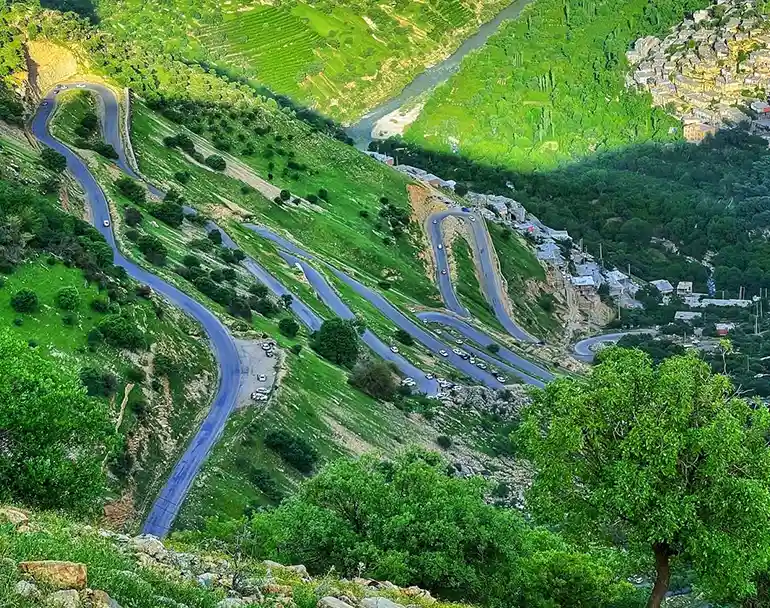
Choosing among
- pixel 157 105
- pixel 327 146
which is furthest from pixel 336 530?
pixel 327 146

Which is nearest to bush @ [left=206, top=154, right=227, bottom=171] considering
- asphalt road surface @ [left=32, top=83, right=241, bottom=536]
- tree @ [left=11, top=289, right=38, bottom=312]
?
asphalt road surface @ [left=32, top=83, right=241, bottom=536]

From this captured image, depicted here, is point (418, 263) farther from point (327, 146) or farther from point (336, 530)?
point (336, 530)

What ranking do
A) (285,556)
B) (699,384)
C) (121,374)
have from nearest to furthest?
(699,384) → (285,556) → (121,374)

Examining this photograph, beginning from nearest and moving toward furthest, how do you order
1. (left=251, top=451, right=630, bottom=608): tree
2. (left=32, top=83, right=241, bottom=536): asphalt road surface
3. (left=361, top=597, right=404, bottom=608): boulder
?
(left=361, top=597, right=404, bottom=608): boulder → (left=251, top=451, right=630, bottom=608): tree → (left=32, top=83, right=241, bottom=536): asphalt road surface

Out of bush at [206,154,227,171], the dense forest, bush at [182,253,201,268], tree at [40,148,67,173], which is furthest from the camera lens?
the dense forest

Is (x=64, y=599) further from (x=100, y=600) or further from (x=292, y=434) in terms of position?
(x=292, y=434)

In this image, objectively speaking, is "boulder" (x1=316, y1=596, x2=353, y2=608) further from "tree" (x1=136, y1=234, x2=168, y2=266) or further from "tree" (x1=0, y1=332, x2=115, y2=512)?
"tree" (x1=136, y1=234, x2=168, y2=266)

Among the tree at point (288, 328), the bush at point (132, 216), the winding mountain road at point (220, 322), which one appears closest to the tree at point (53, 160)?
the winding mountain road at point (220, 322)
